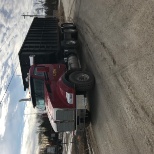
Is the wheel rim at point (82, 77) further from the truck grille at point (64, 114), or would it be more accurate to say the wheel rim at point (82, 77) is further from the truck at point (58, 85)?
the truck grille at point (64, 114)

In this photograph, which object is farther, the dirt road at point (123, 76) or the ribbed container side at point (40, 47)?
the ribbed container side at point (40, 47)

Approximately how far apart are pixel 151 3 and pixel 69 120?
533 cm

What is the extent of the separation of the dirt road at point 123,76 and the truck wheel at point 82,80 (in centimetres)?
25

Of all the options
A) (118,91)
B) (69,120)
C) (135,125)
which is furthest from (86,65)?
(135,125)

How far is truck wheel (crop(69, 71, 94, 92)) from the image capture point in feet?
29.1

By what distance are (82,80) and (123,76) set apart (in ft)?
9.70

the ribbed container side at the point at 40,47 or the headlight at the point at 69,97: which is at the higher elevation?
the headlight at the point at 69,97

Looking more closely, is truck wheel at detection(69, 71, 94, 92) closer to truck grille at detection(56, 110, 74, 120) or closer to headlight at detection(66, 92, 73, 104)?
headlight at detection(66, 92, 73, 104)

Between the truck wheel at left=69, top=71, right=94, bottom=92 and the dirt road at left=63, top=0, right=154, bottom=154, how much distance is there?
250mm

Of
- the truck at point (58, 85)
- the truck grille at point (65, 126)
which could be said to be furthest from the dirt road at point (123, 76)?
the truck grille at point (65, 126)

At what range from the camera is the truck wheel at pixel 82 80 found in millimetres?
8875

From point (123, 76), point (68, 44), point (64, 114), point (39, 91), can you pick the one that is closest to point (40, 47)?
point (68, 44)

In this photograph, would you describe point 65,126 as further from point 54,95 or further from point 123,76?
point 123,76

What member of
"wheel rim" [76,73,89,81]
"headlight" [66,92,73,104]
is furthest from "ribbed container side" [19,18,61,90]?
"headlight" [66,92,73,104]
